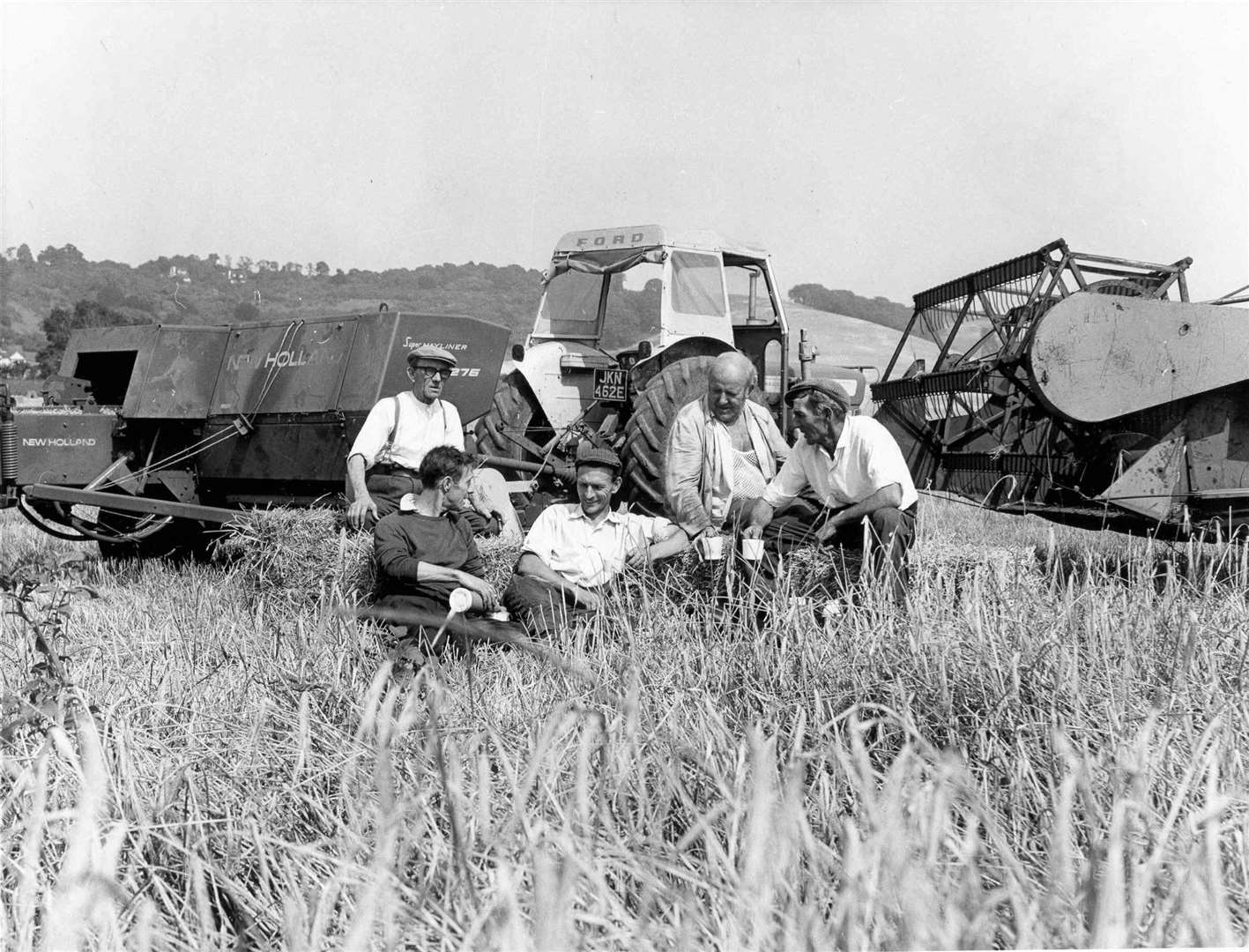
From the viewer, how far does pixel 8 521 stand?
36.0 ft

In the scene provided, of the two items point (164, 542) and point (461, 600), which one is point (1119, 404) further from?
point (164, 542)

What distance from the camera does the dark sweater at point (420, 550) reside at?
4590mm

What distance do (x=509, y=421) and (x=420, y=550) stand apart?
9.98 ft

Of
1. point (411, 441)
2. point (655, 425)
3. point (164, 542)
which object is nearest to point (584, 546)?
point (411, 441)

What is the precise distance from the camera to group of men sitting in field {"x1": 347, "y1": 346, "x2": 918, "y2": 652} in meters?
4.57

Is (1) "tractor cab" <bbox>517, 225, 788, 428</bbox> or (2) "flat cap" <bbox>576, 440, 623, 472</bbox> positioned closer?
(2) "flat cap" <bbox>576, 440, 623, 472</bbox>

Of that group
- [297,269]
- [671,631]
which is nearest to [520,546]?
[671,631]

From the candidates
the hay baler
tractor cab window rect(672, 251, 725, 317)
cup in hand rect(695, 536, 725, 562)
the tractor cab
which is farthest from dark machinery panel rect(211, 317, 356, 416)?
cup in hand rect(695, 536, 725, 562)

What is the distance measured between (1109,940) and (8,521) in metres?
11.7

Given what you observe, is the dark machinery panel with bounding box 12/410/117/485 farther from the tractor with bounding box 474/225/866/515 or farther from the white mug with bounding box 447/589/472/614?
the white mug with bounding box 447/589/472/614

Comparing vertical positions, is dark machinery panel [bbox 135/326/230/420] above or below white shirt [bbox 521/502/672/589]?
above

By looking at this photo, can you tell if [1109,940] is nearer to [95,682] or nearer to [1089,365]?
[95,682]

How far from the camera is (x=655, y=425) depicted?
21.8ft

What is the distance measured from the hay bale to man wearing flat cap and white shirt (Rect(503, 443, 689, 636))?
50 cm
